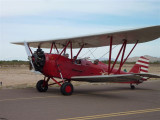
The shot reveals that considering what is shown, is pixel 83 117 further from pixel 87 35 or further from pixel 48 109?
pixel 87 35

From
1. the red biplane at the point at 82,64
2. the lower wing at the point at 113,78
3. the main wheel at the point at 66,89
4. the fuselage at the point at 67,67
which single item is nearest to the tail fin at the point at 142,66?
the red biplane at the point at 82,64

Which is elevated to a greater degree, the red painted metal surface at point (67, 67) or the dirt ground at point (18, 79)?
the red painted metal surface at point (67, 67)

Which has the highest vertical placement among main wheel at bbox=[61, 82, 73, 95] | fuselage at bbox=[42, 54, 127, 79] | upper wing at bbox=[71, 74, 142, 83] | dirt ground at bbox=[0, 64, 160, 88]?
fuselage at bbox=[42, 54, 127, 79]

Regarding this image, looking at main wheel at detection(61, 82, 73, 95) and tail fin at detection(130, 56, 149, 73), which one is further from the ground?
tail fin at detection(130, 56, 149, 73)

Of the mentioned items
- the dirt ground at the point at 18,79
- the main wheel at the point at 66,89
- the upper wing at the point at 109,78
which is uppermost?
the upper wing at the point at 109,78

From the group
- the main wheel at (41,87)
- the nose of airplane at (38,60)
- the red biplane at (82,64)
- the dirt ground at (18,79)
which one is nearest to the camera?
the red biplane at (82,64)

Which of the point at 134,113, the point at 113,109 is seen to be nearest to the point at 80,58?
the point at 113,109

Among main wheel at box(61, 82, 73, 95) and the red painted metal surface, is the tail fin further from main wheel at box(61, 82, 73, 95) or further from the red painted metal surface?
main wheel at box(61, 82, 73, 95)

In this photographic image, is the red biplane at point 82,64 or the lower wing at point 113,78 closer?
the lower wing at point 113,78

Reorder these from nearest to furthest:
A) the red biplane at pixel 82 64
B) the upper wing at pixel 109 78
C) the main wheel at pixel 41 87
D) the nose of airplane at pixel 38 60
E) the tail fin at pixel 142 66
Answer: the upper wing at pixel 109 78
the red biplane at pixel 82 64
the nose of airplane at pixel 38 60
the main wheel at pixel 41 87
the tail fin at pixel 142 66

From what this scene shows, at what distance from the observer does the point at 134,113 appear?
7379mm

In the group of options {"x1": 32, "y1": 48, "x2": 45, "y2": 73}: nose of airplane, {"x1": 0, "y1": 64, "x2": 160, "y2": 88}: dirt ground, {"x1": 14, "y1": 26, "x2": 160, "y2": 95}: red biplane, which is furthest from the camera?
{"x1": 0, "y1": 64, "x2": 160, "y2": 88}: dirt ground

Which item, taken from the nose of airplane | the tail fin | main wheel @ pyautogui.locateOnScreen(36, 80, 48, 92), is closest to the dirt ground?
main wheel @ pyautogui.locateOnScreen(36, 80, 48, 92)

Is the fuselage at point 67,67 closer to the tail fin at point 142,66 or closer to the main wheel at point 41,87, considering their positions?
the main wheel at point 41,87
